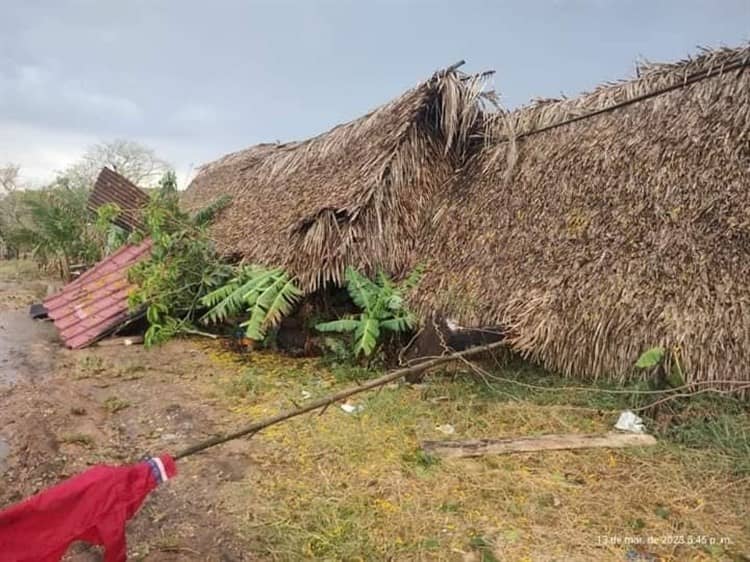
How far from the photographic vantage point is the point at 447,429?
12.5 feet

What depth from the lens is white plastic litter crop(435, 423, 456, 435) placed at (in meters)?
3.78

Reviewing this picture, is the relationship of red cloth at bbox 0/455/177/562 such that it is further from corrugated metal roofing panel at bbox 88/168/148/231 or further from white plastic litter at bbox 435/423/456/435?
corrugated metal roofing panel at bbox 88/168/148/231

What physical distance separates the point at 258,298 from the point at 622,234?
401cm

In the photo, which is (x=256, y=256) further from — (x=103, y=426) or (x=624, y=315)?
(x=624, y=315)

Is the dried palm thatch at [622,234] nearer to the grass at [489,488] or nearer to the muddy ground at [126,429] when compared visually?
the grass at [489,488]

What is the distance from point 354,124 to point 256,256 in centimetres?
287

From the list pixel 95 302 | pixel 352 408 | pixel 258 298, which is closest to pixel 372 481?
pixel 352 408

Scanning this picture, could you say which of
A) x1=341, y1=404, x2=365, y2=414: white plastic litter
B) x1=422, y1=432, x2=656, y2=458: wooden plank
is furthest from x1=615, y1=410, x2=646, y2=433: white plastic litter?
x1=341, y1=404, x2=365, y2=414: white plastic litter

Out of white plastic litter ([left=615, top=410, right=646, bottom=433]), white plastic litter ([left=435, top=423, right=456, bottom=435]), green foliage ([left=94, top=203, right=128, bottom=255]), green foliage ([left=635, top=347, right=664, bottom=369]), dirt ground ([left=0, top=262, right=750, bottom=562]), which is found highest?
green foliage ([left=94, top=203, right=128, bottom=255])

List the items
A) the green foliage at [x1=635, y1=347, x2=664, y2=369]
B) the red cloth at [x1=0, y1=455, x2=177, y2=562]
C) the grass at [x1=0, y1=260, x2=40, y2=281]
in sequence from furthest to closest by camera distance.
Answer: the grass at [x1=0, y1=260, x2=40, y2=281], the green foliage at [x1=635, y1=347, x2=664, y2=369], the red cloth at [x1=0, y1=455, x2=177, y2=562]

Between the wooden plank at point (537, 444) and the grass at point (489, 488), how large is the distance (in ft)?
0.18

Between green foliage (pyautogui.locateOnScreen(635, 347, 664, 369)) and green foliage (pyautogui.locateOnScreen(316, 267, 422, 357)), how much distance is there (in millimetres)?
2302

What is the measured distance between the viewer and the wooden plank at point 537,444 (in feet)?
11.0

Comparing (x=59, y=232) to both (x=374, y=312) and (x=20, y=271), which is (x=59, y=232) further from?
(x=374, y=312)
